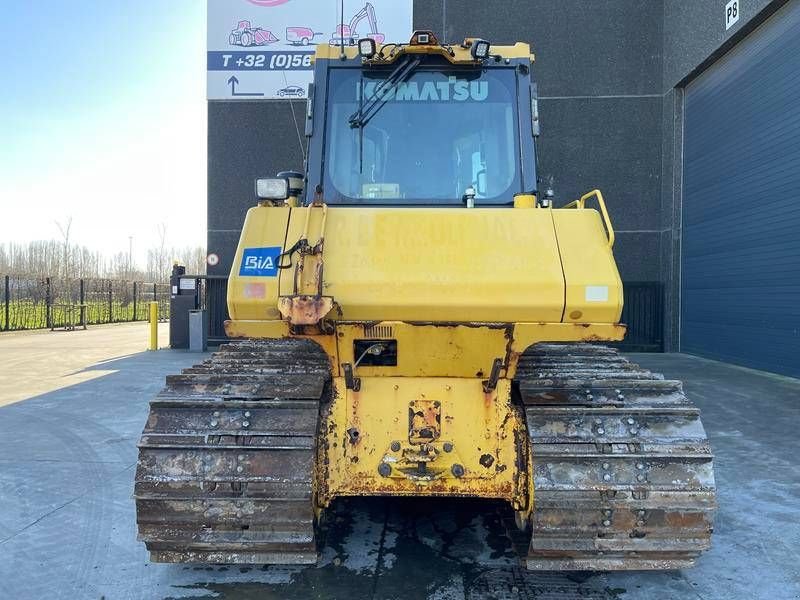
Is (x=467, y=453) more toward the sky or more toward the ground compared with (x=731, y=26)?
more toward the ground

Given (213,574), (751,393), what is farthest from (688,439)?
(751,393)

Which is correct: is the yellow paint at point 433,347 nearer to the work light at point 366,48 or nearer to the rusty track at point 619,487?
the rusty track at point 619,487

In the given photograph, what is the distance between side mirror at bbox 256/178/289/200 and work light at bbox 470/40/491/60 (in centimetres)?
158

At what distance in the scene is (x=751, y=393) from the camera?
358 inches

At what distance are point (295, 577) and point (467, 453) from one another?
1297mm

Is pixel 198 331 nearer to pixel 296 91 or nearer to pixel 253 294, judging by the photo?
pixel 296 91

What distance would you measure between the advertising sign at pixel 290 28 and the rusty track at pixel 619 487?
11.8m

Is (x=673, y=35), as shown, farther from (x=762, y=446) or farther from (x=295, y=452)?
(x=295, y=452)

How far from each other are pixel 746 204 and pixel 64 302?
23154 mm

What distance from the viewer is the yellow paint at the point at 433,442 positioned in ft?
11.1

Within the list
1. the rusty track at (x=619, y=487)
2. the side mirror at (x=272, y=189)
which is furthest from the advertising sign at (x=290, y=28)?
the rusty track at (x=619, y=487)

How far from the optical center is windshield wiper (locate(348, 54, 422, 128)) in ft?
13.3

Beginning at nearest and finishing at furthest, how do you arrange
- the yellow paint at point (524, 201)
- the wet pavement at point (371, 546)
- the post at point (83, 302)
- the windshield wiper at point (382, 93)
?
1. the wet pavement at point (371, 546)
2. the yellow paint at point (524, 201)
3. the windshield wiper at point (382, 93)
4. the post at point (83, 302)

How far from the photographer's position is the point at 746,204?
37.3 feet
